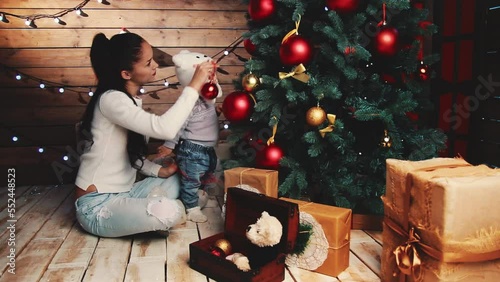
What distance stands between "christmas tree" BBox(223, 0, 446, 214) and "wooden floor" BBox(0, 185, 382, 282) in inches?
12.7

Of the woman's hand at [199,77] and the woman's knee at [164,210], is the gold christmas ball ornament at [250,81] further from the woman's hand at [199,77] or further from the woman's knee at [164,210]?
the woman's knee at [164,210]

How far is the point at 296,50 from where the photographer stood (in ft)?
5.76

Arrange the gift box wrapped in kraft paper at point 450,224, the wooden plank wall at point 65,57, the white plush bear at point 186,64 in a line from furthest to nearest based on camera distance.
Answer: the wooden plank wall at point 65,57
the white plush bear at point 186,64
the gift box wrapped in kraft paper at point 450,224

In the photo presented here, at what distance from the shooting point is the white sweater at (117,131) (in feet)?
5.69

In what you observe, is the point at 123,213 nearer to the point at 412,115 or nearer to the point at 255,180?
the point at 255,180

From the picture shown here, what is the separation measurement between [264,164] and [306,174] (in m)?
0.21

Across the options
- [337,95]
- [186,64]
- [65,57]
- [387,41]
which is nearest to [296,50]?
[337,95]

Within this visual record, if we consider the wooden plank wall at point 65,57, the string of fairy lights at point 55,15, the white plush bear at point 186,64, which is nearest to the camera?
the white plush bear at point 186,64

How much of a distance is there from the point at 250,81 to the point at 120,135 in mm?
649

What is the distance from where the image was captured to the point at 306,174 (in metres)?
1.97

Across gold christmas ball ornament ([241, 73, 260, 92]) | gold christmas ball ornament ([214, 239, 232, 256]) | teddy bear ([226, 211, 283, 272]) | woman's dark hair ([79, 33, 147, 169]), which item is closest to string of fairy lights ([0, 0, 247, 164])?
gold christmas ball ornament ([241, 73, 260, 92])

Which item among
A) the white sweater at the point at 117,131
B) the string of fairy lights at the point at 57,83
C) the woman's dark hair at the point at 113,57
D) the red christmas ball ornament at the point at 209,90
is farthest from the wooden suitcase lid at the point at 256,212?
the string of fairy lights at the point at 57,83

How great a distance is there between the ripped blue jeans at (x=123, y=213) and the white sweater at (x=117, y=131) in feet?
0.22

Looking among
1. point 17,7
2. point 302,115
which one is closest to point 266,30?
point 302,115
